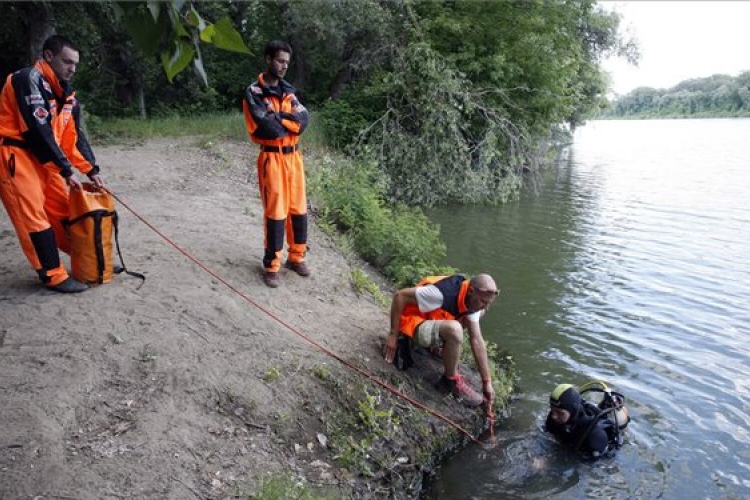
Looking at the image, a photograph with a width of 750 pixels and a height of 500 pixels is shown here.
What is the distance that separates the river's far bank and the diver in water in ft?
2.36

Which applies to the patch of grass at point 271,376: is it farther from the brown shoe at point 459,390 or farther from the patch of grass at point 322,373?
the brown shoe at point 459,390

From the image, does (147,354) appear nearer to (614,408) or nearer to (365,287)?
(365,287)

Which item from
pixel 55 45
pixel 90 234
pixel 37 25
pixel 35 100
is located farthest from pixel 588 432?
pixel 37 25

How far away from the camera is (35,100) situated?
14.4 ft

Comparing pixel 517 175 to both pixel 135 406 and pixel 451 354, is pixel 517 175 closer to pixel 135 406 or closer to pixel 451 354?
Result: pixel 451 354

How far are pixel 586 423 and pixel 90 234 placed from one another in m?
4.49

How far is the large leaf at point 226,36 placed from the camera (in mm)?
1526

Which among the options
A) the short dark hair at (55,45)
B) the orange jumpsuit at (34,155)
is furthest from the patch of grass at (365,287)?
the short dark hair at (55,45)

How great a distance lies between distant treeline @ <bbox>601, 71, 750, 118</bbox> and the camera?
252 feet

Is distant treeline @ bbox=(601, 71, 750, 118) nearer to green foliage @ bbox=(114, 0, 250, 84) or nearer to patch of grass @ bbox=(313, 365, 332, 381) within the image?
patch of grass @ bbox=(313, 365, 332, 381)

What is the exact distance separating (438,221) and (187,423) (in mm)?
9988

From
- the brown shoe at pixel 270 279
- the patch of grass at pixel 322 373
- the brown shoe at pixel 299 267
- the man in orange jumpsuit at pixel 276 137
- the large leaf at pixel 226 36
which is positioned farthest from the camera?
the brown shoe at pixel 299 267

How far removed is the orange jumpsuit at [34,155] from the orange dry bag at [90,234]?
157 millimetres

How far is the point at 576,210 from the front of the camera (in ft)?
52.0
